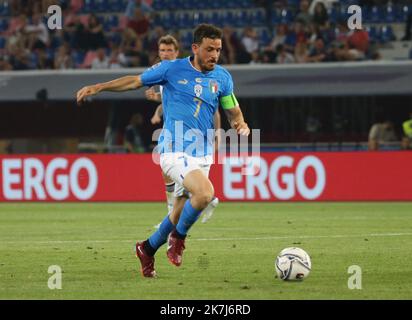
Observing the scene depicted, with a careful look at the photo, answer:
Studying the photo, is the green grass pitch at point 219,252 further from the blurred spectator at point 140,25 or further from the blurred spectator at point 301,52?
the blurred spectator at point 140,25

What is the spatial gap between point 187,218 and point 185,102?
1.12m

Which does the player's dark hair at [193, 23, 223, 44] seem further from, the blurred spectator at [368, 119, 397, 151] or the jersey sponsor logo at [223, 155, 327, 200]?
the blurred spectator at [368, 119, 397, 151]

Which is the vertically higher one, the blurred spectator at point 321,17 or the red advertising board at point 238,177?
the blurred spectator at point 321,17

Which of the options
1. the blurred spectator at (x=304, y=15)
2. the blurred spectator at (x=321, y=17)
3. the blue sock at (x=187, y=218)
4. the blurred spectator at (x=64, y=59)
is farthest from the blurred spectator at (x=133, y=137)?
the blue sock at (x=187, y=218)

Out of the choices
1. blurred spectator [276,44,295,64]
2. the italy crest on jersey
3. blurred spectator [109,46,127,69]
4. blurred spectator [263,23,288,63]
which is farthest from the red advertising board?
the italy crest on jersey

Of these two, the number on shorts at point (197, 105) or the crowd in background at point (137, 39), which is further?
the crowd in background at point (137, 39)

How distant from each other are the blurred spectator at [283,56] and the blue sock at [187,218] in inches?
637

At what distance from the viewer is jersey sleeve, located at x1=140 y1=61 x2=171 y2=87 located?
10.7 m

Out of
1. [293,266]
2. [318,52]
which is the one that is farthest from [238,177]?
[293,266]

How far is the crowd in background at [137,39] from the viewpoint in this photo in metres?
26.4

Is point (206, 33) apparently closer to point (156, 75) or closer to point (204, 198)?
point (156, 75)

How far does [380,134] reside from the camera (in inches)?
1001

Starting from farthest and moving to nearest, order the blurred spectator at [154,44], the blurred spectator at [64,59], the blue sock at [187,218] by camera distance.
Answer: the blurred spectator at [64,59], the blurred spectator at [154,44], the blue sock at [187,218]

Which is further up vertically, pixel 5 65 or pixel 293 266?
pixel 5 65
